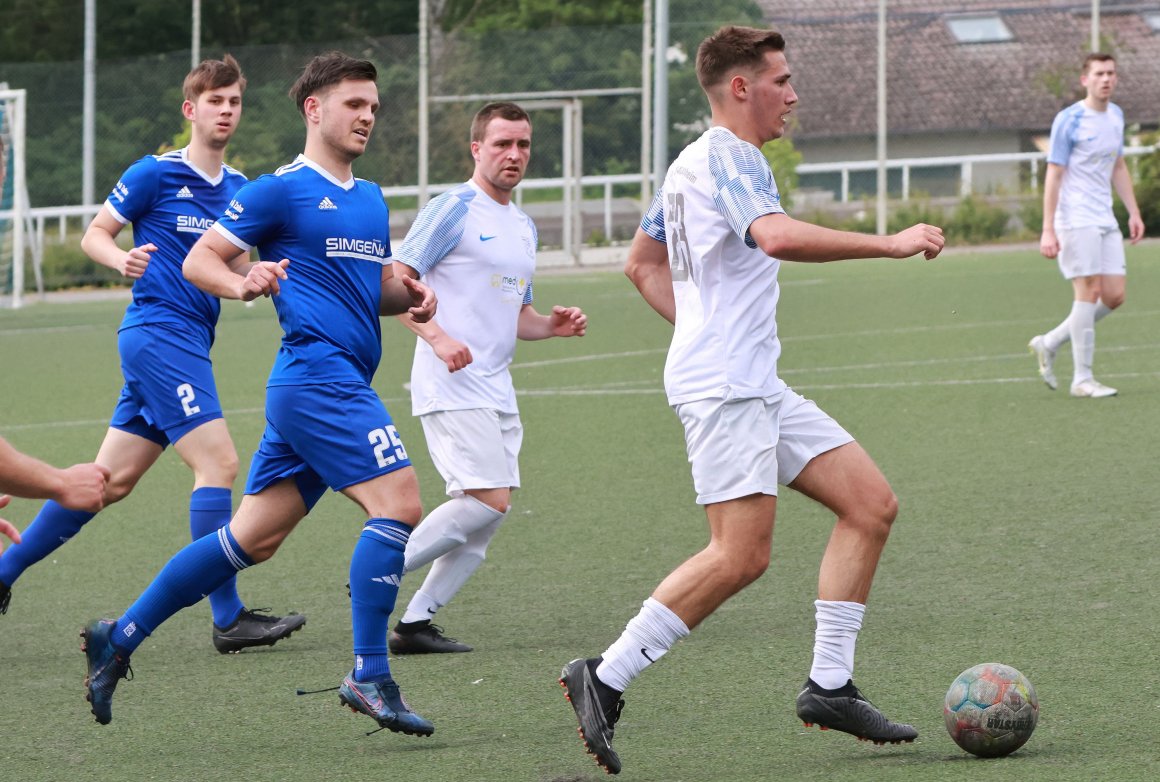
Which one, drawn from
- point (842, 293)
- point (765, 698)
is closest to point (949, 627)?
point (765, 698)

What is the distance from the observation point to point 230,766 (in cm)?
504

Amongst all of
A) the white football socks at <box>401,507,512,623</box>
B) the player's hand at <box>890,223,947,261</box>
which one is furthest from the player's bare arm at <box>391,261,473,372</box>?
the player's hand at <box>890,223,947,261</box>

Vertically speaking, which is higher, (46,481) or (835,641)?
(46,481)

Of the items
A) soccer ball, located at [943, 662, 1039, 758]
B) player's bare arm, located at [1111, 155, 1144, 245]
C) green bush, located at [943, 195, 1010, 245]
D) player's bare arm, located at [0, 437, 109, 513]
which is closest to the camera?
player's bare arm, located at [0, 437, 109, 513]

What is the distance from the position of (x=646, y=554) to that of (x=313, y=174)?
2.91 meters

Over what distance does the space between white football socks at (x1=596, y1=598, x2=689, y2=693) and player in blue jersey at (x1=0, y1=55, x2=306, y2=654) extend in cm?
204

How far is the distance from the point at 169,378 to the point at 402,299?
4.19ft

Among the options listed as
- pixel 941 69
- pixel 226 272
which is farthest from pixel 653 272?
pixel 941 69

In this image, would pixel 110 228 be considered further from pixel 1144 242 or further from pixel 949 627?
pixel 1144 242

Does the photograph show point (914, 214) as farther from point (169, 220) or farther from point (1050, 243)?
point (169, 220)

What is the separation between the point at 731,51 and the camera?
501 centimetres

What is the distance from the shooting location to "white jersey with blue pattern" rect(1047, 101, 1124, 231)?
12258mm

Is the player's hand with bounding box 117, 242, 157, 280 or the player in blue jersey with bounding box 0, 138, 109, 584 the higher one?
the player's hand with bounding box 117, 242, 157, 280

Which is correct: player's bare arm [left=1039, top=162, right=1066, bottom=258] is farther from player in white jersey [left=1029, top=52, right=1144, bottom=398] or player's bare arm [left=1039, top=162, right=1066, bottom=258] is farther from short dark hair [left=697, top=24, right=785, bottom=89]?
short dark hair [left=697, top=24, right=785, bottom=89]
